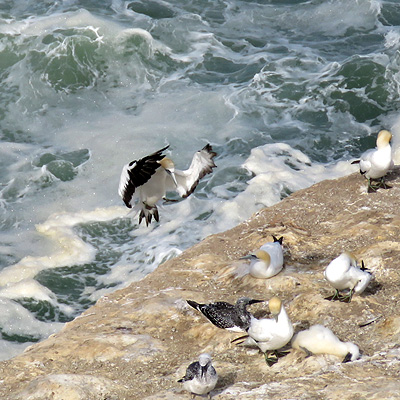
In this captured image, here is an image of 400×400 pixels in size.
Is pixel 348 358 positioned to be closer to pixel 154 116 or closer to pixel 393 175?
pixel 393 175

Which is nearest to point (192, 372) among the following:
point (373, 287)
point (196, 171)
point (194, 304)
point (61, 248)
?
point (194, 304)

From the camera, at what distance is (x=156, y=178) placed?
723 centimetres

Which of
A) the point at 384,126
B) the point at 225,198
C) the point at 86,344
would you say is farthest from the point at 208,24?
the point at 86,344

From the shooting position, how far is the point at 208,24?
17.7 meters

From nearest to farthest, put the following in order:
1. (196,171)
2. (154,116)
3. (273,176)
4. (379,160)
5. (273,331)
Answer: (273,331), (196,171), (379,160), (273,176), (154,116)

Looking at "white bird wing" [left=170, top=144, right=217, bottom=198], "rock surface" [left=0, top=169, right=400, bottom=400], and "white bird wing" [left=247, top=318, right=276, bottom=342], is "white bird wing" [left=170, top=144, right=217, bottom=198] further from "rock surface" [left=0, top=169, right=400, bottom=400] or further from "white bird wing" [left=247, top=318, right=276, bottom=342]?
"white bird wing" [left=247, top=318, right=276, bottom=342]

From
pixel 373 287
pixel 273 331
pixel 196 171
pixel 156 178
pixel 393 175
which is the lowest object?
pixel 393 175

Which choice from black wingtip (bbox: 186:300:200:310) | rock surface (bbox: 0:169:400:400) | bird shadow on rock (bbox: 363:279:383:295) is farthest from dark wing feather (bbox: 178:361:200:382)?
bird shadow on rock (bbox: 363:279:383:295)

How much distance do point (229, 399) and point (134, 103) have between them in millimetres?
11282

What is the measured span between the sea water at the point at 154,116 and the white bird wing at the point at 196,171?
3.10 meters

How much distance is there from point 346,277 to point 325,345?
82 cm

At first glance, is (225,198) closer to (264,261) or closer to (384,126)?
(384,126)

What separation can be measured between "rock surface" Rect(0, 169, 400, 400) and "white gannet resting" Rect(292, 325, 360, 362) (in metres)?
0.05

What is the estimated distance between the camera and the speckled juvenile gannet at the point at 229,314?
201 inches
